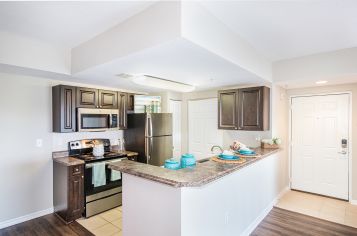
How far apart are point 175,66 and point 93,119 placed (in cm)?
198

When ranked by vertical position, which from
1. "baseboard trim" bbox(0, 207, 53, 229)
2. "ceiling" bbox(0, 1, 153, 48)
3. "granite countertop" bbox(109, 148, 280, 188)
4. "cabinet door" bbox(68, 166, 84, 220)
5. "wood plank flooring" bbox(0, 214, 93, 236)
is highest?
"ceiling" bbox(0, 1, 153, 48)

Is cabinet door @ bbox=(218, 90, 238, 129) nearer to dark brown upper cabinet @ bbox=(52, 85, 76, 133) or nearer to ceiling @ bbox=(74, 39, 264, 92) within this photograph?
ceiling @ bbox=(74, 39, 264, 92)

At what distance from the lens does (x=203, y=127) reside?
4.98 metres

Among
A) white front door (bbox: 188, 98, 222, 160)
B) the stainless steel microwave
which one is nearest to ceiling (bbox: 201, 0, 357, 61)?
white front door (bbox: 188, 98, 222, 160)

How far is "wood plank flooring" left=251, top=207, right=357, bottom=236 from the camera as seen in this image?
9.30ft

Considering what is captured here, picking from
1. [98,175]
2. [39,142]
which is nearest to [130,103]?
[98,175]

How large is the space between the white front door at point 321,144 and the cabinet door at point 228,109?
164cm

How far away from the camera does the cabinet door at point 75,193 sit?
3098 mm

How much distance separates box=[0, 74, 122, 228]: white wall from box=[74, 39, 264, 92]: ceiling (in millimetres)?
907

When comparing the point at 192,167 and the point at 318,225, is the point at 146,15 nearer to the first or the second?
the point at 192,167

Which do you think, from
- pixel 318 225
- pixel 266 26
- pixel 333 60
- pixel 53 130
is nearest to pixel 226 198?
pixel 318 225

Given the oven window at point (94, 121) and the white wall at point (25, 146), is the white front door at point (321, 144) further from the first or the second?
the white wall at point (25, 146)

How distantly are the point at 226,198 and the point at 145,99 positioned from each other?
116 inches

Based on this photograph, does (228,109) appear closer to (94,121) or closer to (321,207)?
(321,207)
